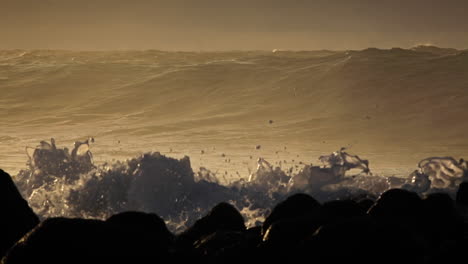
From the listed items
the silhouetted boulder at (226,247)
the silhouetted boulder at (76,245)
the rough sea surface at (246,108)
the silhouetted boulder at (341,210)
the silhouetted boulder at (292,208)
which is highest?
the silhouetted boulder at (76,245)

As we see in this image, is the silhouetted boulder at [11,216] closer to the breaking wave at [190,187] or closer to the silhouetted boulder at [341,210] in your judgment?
the silhouetted boulder at [341,210]

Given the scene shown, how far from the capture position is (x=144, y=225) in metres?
5.51

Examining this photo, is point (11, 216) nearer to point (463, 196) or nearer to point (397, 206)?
point (397, 206)

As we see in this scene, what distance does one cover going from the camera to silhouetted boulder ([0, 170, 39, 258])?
214 inches

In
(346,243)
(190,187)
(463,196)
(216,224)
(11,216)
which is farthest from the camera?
(190,187)

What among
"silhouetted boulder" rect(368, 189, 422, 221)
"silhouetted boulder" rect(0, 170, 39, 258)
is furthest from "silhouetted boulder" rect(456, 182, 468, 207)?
"silhouetted boulder" rect(0, 170, 39, 258)

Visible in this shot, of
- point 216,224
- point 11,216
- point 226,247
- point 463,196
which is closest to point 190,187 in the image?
point 216,224

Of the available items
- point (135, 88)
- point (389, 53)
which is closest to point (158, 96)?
point (135, 88)

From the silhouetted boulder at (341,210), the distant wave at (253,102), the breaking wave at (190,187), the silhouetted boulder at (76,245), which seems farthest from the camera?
the distant wave at (253,102)

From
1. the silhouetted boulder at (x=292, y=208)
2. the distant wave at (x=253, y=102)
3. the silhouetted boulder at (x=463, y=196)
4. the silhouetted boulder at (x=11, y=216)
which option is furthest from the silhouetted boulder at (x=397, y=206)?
the distant wave at (x=253, y=102)

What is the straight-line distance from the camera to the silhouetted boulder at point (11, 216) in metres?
5.45

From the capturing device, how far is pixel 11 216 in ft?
18.4

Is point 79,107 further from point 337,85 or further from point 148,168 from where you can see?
point 148,168

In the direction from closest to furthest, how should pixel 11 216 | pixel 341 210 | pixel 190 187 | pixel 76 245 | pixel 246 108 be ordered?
pixel 76 245, pixel 341 210, pixel 11 216, pixel 190 187, pixel 246 108
